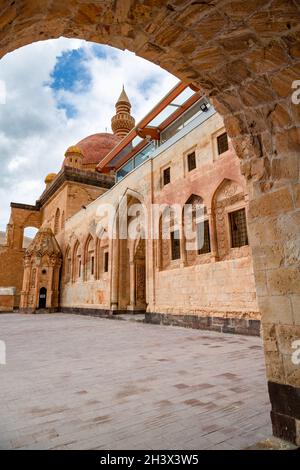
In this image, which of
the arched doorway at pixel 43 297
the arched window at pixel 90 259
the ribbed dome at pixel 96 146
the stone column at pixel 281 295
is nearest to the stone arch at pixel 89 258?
the arched window at pixel 90 259

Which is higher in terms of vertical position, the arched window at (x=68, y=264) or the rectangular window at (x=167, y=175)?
the rectangular window at (x=167, y=175)

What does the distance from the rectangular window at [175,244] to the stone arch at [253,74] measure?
29.2ft

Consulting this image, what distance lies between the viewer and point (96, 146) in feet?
106

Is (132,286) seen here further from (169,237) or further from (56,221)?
(56,221)

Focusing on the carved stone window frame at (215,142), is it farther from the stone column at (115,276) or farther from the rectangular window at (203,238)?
the stone column at (115,276)

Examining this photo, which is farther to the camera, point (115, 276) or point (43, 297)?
point (43, 297)

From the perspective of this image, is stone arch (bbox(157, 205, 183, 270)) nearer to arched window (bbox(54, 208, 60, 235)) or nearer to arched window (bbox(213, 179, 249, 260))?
arched window (bbox(213, 179, 249, 260))

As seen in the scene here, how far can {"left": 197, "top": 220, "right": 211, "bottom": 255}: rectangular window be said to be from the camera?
33.5 ft

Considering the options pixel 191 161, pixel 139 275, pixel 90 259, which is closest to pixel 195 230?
pixel 191 161

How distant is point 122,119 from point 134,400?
35.5 metres

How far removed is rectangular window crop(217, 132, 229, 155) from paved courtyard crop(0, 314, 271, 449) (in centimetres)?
705

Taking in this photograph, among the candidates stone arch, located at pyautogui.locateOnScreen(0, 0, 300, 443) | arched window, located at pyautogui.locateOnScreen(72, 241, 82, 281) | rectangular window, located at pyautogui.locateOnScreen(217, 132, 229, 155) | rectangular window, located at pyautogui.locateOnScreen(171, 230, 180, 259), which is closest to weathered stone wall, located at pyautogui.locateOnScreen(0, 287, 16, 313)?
arched window, located at pyautogui.locateOnScreen(72, 241, 82, 281)

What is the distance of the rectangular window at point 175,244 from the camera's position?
38.0 ft

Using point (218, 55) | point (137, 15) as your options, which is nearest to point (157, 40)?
point (137, 15)
